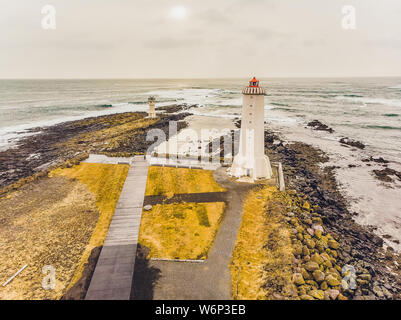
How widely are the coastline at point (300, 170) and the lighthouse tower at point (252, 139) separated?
4.56 metres

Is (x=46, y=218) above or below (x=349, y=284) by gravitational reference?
above

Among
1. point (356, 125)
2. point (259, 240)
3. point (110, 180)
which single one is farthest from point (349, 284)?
point (356, 125)

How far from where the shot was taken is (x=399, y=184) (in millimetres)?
21266

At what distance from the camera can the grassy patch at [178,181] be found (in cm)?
1581

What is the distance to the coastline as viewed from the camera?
12.1 m

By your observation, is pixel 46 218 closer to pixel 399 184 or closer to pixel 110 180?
pixel 110 180

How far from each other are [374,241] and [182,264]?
40.7ft

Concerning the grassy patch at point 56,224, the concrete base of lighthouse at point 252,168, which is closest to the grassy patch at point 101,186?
the grassy patch at point 56,224

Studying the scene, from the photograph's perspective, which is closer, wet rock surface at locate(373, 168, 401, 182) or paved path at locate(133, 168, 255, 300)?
paved path at locate(133, 168, 255, 300)

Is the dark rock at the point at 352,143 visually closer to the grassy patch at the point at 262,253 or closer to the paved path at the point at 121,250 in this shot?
the grassy patch at the point at 262,253

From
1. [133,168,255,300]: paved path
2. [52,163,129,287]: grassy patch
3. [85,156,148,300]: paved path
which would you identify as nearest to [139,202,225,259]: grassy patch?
[133,168,255,300]: paved path

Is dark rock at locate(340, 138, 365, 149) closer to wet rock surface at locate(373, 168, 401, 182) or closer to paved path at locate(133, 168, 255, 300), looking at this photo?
wet rock surface at locate(373, 168, 401, 182)

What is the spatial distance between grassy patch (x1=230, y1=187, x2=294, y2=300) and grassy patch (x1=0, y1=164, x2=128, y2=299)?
23.3 feet
